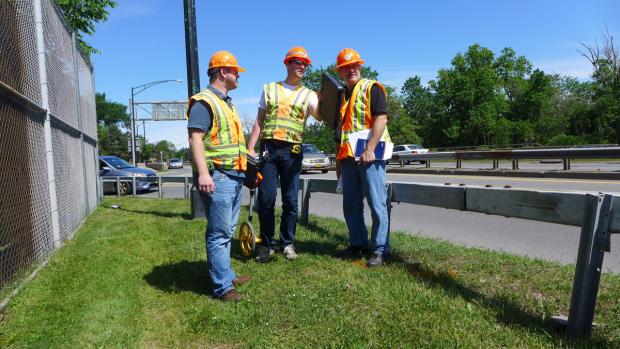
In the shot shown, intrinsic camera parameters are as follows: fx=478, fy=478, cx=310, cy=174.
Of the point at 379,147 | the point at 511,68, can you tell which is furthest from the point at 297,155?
the point at 511,68

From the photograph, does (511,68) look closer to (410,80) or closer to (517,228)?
(410,80)

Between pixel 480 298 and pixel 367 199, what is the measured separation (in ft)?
4.71

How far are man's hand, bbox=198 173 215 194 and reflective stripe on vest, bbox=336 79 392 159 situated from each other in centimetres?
140

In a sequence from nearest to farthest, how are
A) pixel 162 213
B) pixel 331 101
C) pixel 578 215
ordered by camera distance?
pixel 578 215, pixel 331 101, pixel 162 213

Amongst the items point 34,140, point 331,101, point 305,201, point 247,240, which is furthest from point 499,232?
point 34,140

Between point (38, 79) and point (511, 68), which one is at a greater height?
point (511, 68)

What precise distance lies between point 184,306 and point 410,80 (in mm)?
84548

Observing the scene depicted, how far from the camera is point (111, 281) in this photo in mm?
4133

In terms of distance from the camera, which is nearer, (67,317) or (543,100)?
(67,317)

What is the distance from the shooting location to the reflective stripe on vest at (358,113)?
14.2ft

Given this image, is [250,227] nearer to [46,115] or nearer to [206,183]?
[206,183]

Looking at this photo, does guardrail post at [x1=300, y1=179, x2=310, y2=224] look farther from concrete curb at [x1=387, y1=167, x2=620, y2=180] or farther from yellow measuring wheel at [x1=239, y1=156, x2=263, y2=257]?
concrete curb at [x1=387, y1=167, x2=620, y2=180]

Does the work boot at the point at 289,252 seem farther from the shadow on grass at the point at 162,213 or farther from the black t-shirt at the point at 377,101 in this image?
the shadow on grass at the point at 162,213

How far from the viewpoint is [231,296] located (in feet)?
11.8
